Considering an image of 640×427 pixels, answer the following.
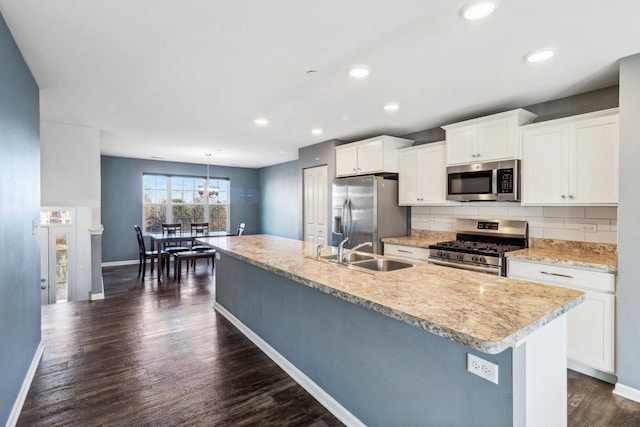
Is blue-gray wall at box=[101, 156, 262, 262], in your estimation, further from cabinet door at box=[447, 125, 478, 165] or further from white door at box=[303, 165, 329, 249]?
cabinet door at box=[447, 125, 478, 165]

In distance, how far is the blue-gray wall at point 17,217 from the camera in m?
1.83

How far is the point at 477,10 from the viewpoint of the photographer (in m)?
1.74

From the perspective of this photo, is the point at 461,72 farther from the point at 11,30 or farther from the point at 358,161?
the point at 11,30

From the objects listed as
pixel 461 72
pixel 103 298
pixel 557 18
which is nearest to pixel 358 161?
pixel 461 72

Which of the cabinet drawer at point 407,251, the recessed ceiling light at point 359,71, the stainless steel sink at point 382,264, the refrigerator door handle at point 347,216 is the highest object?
the recessed ceiling light at point 359,71

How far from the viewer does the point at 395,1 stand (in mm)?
1696

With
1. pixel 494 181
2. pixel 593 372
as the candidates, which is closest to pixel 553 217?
pixel 494 181

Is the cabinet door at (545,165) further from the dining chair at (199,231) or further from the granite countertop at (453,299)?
the dining chair at (199,231)

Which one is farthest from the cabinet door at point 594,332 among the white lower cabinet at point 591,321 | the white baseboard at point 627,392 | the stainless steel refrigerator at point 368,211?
the stainless steel refrigerator at point 368,211

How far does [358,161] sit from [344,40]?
8.53 ft

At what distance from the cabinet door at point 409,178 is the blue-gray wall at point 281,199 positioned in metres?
3.21

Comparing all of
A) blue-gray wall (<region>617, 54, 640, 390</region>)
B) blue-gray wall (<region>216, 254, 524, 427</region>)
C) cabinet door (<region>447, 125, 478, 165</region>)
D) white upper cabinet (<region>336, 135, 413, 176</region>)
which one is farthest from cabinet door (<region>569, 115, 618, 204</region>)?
blue-gray wall (<region>216, 254, 524, 427</region>)

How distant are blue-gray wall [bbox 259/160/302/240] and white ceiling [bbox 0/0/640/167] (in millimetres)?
3770

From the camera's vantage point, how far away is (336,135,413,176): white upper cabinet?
4.31m
